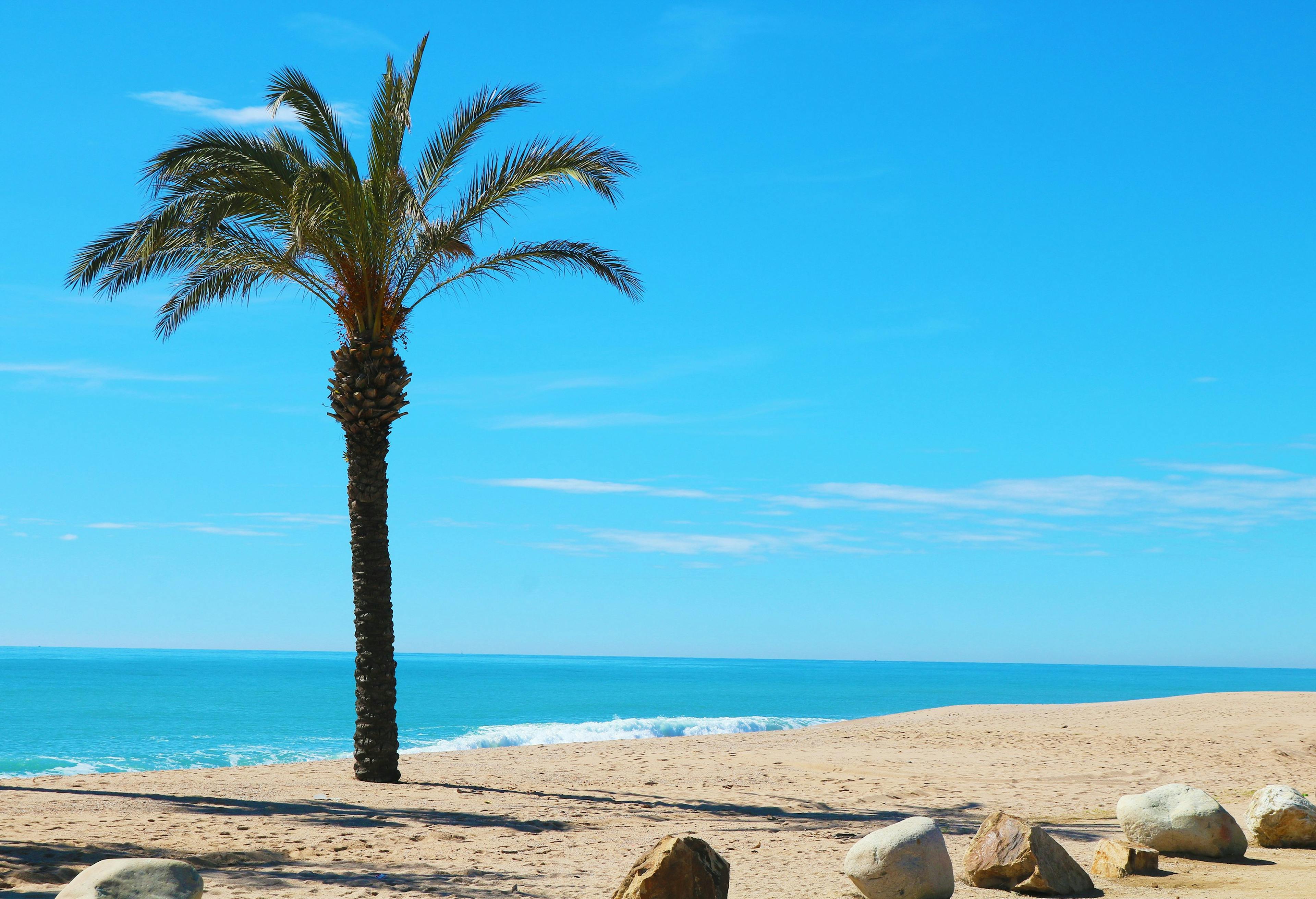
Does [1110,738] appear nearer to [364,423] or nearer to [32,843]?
[364,423]

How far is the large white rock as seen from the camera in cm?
586

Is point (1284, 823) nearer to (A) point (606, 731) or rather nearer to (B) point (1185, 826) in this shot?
(B) point (1185, 826)

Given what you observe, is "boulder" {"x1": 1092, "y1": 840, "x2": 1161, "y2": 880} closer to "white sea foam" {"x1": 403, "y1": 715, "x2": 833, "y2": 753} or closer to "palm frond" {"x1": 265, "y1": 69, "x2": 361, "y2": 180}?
"palm frond" {"x1": 265, "y1": 69, "x2": 361, "y2": 180}

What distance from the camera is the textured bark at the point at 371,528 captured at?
45.8 ft

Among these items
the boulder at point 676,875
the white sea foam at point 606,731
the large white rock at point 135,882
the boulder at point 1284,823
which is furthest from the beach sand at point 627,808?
the white sea foam at point 606,731

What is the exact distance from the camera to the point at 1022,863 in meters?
7.72

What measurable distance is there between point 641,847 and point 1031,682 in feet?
383

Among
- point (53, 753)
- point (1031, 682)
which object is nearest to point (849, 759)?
point (53, 753)

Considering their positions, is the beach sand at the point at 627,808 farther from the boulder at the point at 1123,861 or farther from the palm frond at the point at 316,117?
the palm frond at the point at 316,117

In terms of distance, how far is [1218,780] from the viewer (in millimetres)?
15422

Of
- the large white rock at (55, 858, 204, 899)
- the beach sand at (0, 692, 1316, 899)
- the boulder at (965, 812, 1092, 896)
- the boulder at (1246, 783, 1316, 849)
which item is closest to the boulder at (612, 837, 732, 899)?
the beach sand at (0, 692, 1316, 899)

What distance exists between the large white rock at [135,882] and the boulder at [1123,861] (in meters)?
6.62

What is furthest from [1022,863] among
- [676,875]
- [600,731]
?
[600,731]

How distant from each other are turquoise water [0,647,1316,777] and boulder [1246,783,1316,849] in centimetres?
2261
